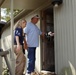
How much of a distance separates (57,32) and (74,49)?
937mm

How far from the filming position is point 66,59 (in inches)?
218

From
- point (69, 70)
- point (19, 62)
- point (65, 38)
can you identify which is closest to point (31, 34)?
point (19, 62)

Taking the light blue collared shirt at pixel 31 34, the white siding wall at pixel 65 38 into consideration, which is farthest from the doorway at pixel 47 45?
the white siding wall at pixel 65 38

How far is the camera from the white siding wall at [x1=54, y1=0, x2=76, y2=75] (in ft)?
17.4

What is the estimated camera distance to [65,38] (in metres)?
5.62

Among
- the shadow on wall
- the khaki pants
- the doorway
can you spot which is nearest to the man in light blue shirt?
the khaki pants

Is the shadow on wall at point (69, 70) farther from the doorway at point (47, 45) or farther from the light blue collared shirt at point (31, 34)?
the doorway at point (47, 45)

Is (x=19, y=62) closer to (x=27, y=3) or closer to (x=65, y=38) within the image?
(x=65, y=38)

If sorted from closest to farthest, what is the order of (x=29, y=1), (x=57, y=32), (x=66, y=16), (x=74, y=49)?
(x=74, y=49) < (x=66, y=16) < (x=57, y=32) < (x=29, y=1)

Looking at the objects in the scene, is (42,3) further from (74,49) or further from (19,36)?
(74,49)

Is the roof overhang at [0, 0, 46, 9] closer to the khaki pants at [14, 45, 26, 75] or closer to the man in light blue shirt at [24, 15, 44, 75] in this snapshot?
the man in light blue shirt at [24, 15, 44, 75]

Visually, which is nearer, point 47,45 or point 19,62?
point 19,62

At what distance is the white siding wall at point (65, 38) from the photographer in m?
5.30

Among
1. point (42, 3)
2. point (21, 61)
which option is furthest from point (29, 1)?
point (21, 61)
